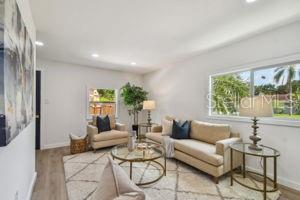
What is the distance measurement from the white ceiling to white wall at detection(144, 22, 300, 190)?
0.22 m

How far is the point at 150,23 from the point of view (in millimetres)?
2398

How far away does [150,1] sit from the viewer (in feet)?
6.20

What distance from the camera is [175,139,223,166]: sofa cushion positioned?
2.47 meters

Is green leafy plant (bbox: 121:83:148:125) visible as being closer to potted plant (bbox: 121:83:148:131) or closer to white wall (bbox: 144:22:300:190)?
potted plant (bbox: 121:83:148:131)

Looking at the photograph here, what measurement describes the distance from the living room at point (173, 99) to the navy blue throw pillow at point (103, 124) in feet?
0.09

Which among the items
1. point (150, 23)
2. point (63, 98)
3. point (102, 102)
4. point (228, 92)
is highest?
point (150, 23)

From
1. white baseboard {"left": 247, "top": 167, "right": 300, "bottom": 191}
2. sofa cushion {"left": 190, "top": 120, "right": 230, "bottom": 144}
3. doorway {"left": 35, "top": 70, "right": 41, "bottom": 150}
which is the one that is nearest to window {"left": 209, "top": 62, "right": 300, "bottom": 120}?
sofa cushion {"left": 190, "top": 120, "right": 230, "bottom": 144}

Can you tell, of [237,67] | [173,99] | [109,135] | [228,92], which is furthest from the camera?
[173,99]

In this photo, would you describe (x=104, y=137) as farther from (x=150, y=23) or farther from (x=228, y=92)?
(x=228, y=92)

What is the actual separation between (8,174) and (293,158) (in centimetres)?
342

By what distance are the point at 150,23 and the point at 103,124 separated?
281cm

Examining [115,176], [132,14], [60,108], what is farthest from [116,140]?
[115,176]

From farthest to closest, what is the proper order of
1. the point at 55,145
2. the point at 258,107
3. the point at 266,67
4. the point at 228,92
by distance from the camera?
the point at 55,145, the point at 228,92, the point at 266,67, the point at 258,107

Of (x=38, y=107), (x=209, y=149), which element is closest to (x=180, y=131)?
(x=209, y=149)
